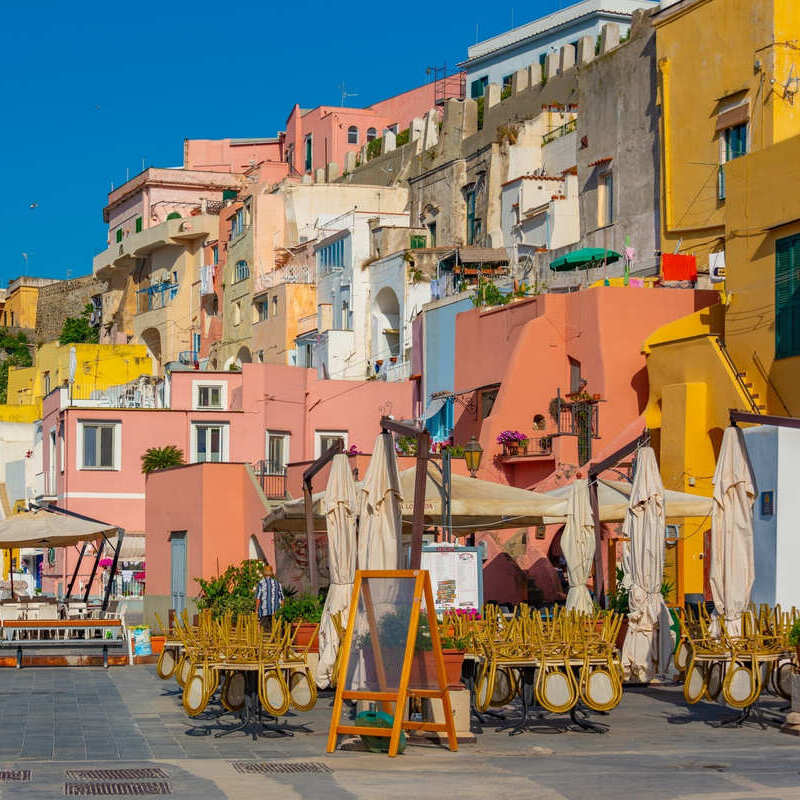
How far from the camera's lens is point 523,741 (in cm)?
1437

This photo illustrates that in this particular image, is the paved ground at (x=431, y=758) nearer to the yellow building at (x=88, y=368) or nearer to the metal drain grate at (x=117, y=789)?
the metal drain grate at (x=117, y=789)

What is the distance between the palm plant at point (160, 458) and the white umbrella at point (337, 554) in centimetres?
2783

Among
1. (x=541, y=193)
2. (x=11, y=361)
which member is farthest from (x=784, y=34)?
(x=11, y=361)

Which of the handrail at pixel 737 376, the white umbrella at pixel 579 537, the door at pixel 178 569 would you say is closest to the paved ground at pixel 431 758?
the white umbrella at pixel 579 537

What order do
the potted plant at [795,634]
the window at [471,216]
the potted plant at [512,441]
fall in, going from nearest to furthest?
the potted plant at [795,634]
the potted plant at [512,441]
the window at [471,216]

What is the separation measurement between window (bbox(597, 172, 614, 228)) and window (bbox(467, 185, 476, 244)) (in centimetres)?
1180

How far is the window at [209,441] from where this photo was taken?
47656 millimetres

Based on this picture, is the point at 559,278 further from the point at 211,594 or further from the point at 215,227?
the point at 215,227

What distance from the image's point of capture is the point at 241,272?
211 feet

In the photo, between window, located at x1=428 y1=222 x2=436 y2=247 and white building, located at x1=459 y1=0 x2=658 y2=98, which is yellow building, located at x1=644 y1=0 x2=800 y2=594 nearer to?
window, located at x1=428 y1=222 x2=436 y2=247

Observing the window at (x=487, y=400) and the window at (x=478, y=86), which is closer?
the window at (x=487, y=400)

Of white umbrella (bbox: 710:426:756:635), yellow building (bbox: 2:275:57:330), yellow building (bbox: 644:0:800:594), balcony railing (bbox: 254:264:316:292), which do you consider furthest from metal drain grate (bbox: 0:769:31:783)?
yellow building (bbox: 2:275:57:330)

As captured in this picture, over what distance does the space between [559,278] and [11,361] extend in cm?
6233

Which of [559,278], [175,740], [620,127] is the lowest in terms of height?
[175,740]
